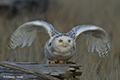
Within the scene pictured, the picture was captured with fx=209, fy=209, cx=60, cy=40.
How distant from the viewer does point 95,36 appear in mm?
1845

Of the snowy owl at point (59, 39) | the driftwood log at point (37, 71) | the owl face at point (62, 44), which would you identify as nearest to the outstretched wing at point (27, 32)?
the snowy owl at point (59, 39)

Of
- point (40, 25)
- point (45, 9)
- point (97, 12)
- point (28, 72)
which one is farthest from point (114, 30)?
point (28, 72)

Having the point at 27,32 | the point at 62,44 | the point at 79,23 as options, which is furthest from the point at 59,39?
the point at 79,23

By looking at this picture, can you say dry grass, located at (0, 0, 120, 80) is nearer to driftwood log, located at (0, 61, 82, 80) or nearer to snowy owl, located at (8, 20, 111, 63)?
snowy owl, located at (8, 20, 111, 63)

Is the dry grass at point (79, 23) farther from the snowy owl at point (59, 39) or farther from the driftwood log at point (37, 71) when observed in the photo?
the driftwood log at point (37, 71)

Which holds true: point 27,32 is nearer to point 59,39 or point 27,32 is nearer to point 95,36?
point 59,39

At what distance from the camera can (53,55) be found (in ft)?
5.08

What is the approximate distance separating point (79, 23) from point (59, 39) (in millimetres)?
2626

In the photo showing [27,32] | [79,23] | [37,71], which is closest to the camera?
[37,71]

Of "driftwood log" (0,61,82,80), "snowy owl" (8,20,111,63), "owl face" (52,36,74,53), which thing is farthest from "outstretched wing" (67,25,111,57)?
"driftwood log" (0,61,82,80)

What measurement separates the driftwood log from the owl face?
0.38 ft

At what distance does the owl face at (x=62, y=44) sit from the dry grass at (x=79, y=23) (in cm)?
62

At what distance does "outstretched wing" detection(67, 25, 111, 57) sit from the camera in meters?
1.65

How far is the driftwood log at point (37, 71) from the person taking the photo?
1.39 metres
